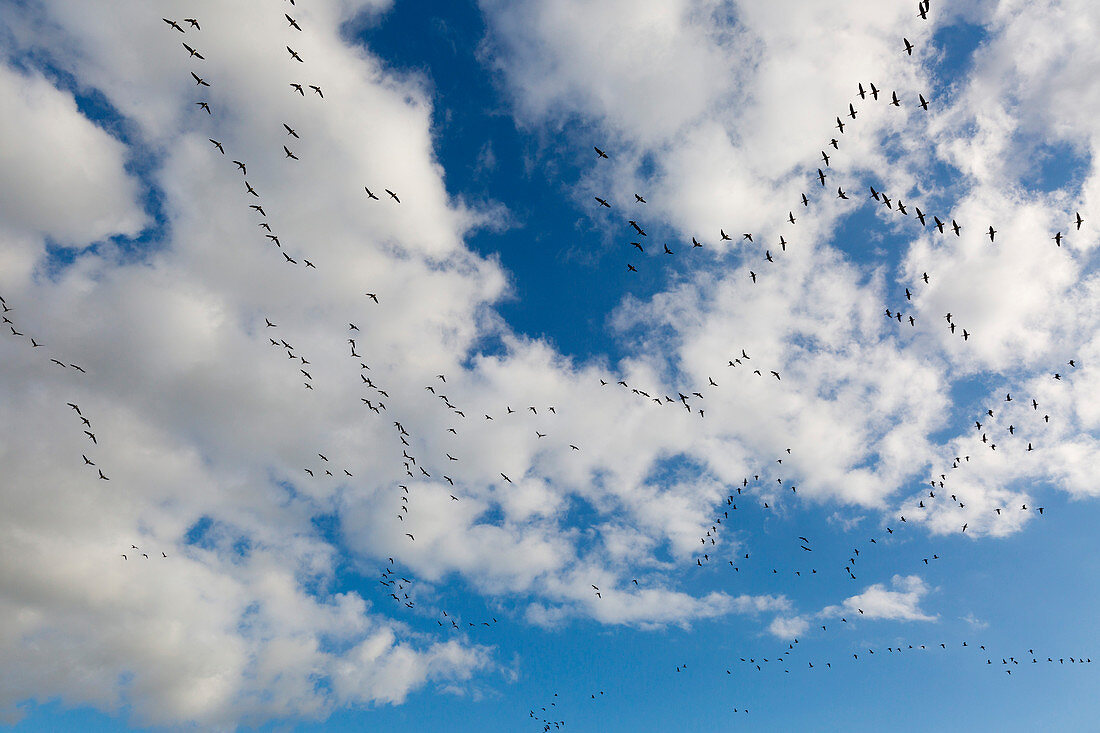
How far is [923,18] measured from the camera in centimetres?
4547

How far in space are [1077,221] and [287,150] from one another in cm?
7979

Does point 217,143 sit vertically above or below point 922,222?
above

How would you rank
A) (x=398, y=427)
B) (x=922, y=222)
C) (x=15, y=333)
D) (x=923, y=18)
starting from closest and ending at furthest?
(x=923, y=18) → (x=922, y=222) → (x=15, y=333) → (x=398, y=427)

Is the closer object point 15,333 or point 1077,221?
point 1077,221

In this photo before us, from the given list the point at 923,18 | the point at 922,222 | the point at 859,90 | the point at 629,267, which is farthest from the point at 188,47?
the point at 922,222

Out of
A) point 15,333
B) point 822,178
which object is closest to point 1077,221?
point 822,178

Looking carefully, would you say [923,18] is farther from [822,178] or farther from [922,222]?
[922,222]

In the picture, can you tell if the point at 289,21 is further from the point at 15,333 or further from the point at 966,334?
the point at 966,334

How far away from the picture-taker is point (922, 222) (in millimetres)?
54000

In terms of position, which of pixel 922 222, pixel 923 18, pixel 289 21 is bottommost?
pixel 922 222

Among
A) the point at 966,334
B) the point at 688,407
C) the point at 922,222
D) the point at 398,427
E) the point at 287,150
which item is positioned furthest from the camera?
the point at 398,427

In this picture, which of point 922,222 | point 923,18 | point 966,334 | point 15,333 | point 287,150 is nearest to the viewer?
point 923,18

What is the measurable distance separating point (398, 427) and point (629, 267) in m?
43.1

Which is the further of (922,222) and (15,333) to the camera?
(15,333)
